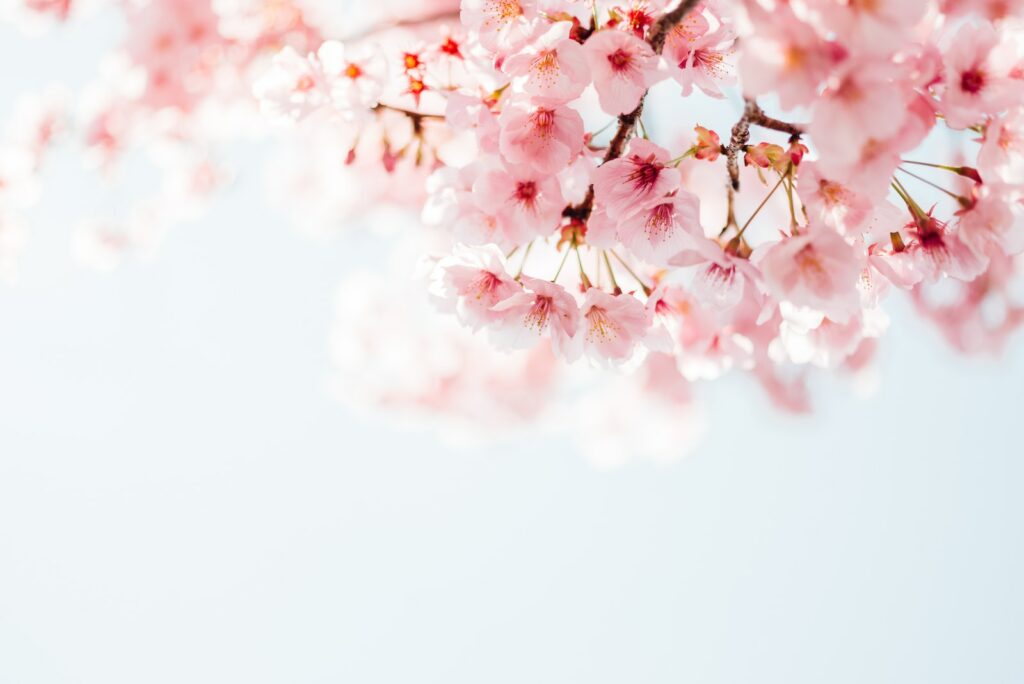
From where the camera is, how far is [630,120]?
113 cm

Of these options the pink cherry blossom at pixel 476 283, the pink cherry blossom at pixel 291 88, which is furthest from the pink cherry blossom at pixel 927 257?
the pink cherry blossom at pixel 291 88

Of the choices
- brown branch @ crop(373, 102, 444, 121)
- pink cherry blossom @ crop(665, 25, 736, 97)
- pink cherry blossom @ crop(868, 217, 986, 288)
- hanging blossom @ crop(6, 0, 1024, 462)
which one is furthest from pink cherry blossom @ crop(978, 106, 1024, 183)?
brown branch @ crop(373, 102, 444, 121)

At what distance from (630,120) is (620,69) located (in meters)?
0.11

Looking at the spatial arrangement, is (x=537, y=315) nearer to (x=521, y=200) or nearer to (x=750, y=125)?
(x=521, y=200)

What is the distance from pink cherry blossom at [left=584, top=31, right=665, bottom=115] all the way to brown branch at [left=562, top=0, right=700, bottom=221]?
0.03 m

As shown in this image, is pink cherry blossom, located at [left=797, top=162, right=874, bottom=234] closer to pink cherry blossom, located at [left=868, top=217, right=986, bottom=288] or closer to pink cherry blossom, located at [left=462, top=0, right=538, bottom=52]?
pink cherry blossom, located at [left=868, top=217, right=986, bottom=288]

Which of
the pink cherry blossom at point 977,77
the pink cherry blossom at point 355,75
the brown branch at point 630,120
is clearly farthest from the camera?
the pink cherry blossom at point 355,75

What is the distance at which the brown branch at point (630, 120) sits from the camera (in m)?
1.00

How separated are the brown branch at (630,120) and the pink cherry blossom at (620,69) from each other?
0.10 feet

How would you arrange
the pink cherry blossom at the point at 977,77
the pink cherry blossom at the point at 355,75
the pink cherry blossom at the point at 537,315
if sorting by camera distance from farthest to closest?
1. the pink cherry blossom at the point at 355,75
2. the pink cherry blossom at the point at 537,315
3. the pink cherry blossom at the point at 977,77

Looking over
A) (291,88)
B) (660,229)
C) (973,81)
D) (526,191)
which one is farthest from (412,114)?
(973,81)

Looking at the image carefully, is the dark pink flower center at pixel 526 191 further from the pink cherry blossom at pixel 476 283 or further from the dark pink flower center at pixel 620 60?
the dark pink flower center at pixel 620 60

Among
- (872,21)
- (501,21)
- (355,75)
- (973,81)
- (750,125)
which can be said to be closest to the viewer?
(872,21)

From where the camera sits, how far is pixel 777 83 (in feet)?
2.58
